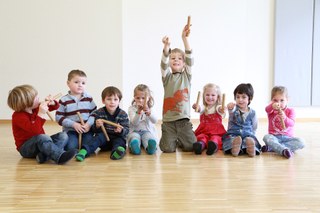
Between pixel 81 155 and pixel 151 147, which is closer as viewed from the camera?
pixel 81 155

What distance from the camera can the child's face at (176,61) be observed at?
10.8ft

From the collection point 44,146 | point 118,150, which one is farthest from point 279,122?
point 44,146

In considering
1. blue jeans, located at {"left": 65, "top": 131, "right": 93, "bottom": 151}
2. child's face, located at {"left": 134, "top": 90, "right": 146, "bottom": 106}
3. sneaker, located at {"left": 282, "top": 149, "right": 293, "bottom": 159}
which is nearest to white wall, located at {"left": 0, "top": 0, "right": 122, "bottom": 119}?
child's face, located at {"left": 134, "top": 90, "right": 146, "bottom": 106}

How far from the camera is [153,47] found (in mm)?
5145

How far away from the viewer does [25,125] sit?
2.82 m

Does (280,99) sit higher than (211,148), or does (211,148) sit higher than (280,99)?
(280,99)

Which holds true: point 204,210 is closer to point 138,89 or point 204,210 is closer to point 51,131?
point 138,89

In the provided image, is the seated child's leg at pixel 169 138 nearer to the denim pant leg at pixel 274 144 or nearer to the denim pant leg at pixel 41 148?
the denim pant leg at pixel 274 144

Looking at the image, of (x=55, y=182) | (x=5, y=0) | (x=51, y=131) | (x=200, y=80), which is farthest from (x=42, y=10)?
(x=55, y=182)

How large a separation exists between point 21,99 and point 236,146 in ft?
5.13

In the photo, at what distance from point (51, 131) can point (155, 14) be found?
1918mm

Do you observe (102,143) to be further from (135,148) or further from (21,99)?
(21,99)

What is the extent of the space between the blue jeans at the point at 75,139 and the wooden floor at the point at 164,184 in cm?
16

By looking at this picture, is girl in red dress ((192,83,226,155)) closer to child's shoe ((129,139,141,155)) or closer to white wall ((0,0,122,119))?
child's shoe ((129,139,141,155))
